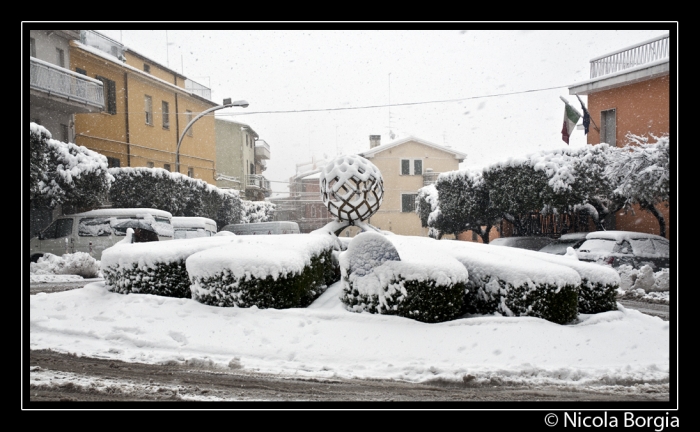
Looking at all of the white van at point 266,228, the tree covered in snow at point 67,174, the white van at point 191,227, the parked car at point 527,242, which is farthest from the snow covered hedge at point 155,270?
the parked car at point 527,242

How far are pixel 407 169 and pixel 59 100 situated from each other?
380 inches

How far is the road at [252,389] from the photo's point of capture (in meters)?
3.54

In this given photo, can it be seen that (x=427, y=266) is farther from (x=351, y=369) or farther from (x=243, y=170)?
(x=243, y=170)

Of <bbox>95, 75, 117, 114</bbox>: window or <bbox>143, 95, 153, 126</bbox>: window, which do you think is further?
<bbox>143, 95, 153, 126</bbox>: window

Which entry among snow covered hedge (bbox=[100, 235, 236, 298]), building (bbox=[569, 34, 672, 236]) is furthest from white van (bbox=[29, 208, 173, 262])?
building (bbox=[569, 34, 672, 236])

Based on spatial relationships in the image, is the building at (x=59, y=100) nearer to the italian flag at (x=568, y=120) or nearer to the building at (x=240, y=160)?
the building at (x=240, y=160)

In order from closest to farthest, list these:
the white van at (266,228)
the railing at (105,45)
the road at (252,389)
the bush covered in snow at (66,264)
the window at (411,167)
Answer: the road at (252,389) < the railing at (105,45) < the bush covered in snow at (66,264) < the white van at (266,228) < the window at (411,167)

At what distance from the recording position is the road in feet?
11.6

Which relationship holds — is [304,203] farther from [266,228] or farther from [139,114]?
[139,114]

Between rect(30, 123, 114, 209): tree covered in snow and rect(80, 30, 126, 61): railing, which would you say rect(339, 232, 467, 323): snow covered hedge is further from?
rect(30, 123, 114, 209): tree covered in snow

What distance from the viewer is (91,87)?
11789mm

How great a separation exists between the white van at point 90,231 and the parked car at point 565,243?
29.4 feet

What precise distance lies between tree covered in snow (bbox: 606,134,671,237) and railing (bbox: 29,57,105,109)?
11.6m
